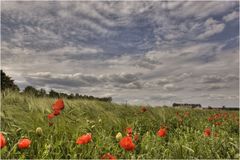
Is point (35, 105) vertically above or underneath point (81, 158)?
above

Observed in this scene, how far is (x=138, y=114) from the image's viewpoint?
9203 mm

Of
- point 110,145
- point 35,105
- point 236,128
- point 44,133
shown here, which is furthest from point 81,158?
point 236,128

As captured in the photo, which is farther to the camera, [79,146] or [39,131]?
[39,131]

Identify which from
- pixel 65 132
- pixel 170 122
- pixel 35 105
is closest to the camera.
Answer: pixel 65 132

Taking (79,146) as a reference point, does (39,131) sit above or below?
above

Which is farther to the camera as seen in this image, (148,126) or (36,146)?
(148,126)

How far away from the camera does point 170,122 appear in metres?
8.84

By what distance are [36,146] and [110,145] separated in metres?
1.04

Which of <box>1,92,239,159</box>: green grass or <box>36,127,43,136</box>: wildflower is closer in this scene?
<box>1,92,239,159</box>: green grass

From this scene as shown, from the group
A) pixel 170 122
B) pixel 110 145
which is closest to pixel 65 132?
pixel 110 145

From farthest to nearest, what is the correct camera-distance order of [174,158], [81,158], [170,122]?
[170,122] < [174,158] < [81,158]

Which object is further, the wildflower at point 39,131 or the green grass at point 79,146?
the wildflower at point 39,131

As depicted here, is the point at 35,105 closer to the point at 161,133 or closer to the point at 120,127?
the point at 120,127

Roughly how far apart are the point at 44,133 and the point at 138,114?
14.3 feet
